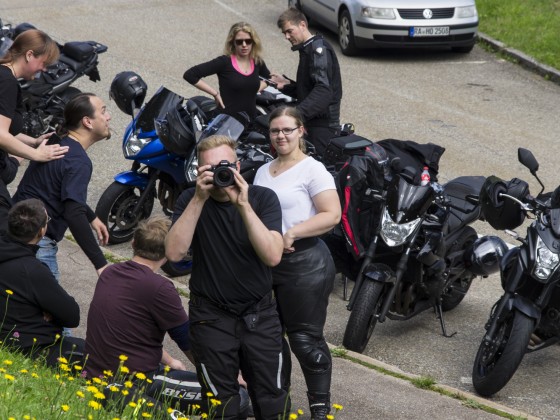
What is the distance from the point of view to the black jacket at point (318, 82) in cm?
1025

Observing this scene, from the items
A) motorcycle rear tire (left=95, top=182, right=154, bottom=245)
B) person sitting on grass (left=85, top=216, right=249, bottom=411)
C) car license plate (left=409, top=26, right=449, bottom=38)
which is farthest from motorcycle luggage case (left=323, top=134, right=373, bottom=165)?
car license plate (left=409, top=26, right=449, bottom=38)

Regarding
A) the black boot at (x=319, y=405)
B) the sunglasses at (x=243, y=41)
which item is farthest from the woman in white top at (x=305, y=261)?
the sunglasses at (x=243, y=41)

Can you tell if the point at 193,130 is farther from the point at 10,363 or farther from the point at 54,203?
the point at 10,363

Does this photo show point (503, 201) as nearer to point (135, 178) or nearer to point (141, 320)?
point (141, 320)

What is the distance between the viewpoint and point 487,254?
27.8ft

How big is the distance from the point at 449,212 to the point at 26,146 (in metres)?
3.24

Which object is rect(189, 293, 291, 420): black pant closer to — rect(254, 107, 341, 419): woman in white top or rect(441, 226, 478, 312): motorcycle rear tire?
rect(254, 107, 341, 419): woman in white top

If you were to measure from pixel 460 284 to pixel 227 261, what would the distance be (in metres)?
3.73

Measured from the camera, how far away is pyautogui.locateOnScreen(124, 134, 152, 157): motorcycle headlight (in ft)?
32.8

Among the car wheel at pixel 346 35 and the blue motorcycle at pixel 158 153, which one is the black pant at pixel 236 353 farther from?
the car wheel at pixel 346 35

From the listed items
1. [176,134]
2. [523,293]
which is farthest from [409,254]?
[176,134]

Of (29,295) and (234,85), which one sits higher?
(29,295)

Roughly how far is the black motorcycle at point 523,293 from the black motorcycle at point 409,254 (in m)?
0.46

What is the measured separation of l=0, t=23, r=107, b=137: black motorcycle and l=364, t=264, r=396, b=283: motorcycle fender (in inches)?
203
